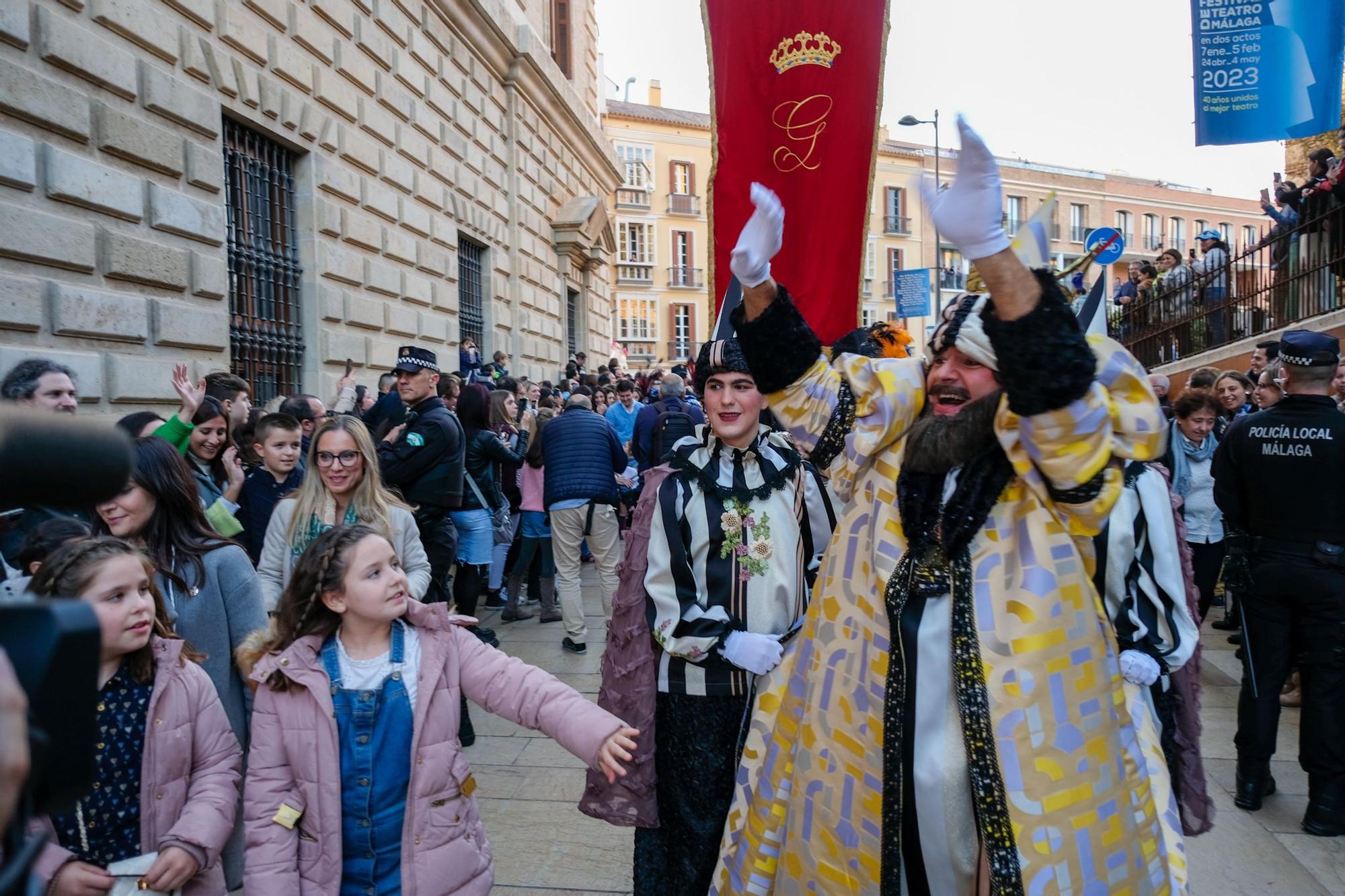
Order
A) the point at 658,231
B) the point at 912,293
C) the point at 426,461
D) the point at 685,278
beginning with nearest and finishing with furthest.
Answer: the point at 426,461 < the point at 912,293 < the point at 658,231 < the point at 685,278

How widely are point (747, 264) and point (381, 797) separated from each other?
1.65 meters

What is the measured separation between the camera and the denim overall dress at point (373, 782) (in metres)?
2.23

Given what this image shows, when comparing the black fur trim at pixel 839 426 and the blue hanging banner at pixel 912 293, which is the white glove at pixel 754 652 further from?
the blue hanging banner at pixel 912 293

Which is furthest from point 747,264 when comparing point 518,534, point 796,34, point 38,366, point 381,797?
point 518,534

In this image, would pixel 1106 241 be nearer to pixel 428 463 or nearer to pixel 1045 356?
pixel 1045 356

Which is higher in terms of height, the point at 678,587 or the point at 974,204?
the point at 974,204

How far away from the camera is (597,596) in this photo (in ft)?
28.8

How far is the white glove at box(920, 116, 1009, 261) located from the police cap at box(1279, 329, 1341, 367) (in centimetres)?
309

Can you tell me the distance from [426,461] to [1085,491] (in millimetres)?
4262

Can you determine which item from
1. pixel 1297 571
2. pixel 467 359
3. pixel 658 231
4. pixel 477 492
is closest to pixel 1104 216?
pixel 658 231

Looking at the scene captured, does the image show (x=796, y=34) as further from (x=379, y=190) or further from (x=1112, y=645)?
(x=379, y=190)

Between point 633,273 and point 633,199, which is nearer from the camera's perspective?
point 633,199

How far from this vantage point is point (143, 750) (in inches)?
92.0

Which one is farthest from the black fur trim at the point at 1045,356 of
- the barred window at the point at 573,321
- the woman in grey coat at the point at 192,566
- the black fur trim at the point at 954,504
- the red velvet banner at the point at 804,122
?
the barred window at the point at 573,321
